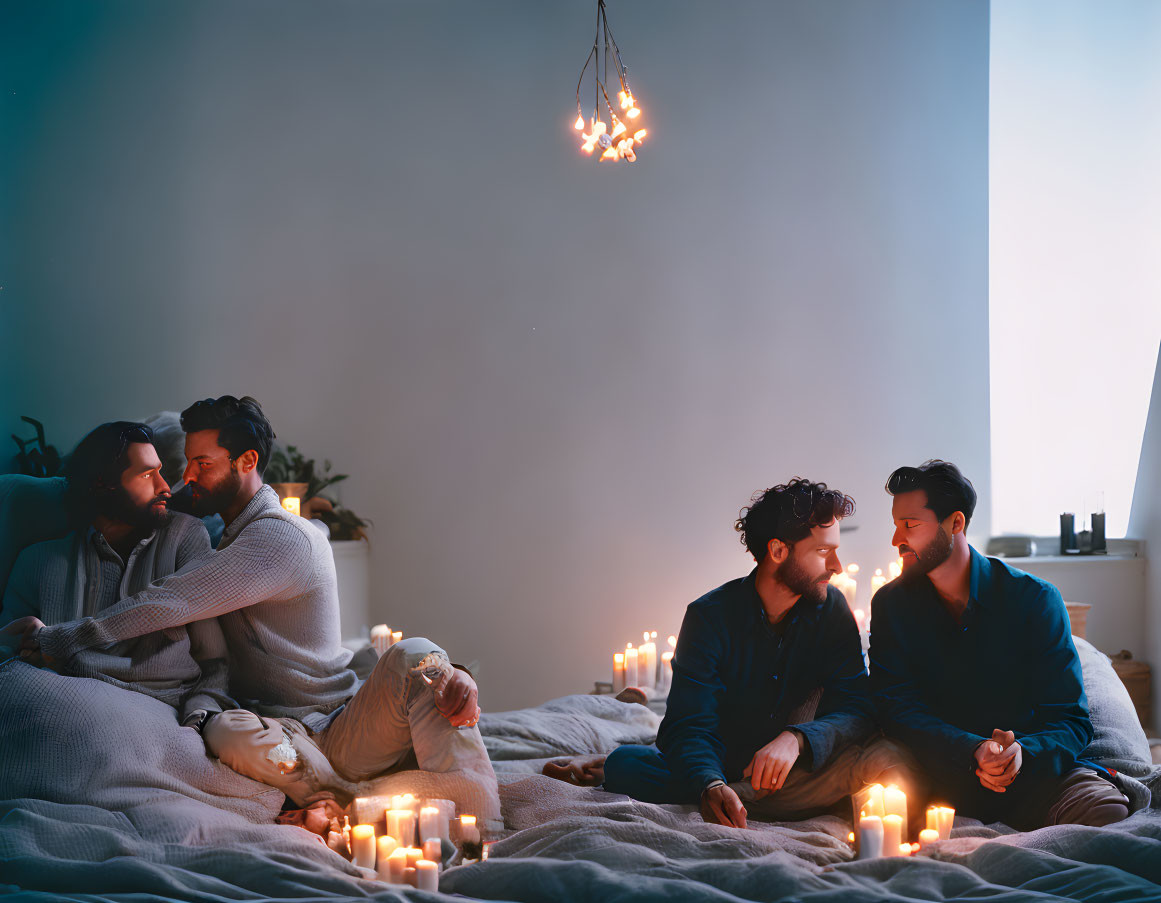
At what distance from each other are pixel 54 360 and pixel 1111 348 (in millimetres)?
4755

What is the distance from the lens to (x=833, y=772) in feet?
7.26

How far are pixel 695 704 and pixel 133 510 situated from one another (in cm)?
143

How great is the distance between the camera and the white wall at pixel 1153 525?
4195mm

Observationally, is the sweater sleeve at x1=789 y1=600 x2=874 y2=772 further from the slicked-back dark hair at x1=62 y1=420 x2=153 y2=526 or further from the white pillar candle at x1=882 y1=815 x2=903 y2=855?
the slicked-back dark hair at x1=62 y1=420 x2=153 y2=526

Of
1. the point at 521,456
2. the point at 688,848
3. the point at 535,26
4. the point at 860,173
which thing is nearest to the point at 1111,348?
the point at 860,173

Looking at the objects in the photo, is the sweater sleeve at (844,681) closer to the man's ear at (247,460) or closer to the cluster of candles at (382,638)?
the man's ear at (247,460)

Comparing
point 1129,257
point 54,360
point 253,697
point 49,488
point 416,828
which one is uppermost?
point 1129,257

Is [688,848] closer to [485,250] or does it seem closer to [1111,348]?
[485,250]

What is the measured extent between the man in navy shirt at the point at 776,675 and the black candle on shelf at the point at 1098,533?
2.77m

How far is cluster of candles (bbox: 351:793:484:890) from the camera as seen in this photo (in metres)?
1.80

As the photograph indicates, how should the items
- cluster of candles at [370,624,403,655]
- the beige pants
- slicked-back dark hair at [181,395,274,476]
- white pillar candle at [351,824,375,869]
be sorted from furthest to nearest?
cluster of candles at [370,624,403,655] < slicked-back dark hair at [181,395,274,476] < the beige pants < white pillar candle at [351,824,375,869]

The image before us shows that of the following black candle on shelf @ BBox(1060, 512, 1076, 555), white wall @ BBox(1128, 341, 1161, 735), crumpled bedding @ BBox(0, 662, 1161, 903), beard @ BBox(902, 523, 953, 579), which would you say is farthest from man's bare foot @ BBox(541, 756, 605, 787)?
black candle on shelf @ BBox(1060, 512, 1076, 555)

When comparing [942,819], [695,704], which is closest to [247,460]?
[695,704]

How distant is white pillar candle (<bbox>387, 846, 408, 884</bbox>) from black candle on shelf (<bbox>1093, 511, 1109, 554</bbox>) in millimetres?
3798
